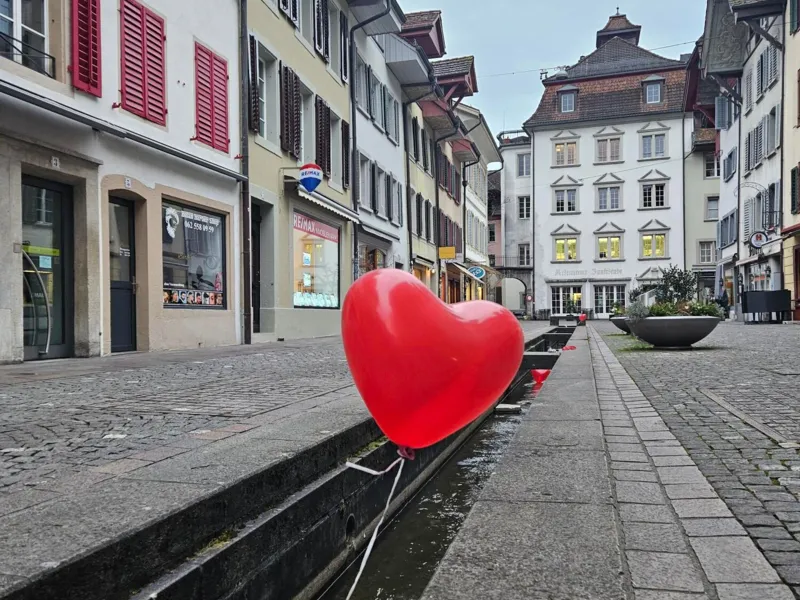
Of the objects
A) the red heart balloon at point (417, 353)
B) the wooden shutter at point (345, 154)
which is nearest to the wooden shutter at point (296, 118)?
the wooden shutter at point (345, 154)

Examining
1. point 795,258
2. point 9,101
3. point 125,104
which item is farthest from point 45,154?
point 795,258

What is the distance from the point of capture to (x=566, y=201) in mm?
43562

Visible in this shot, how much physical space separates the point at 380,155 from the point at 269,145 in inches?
309

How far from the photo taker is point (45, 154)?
797cm

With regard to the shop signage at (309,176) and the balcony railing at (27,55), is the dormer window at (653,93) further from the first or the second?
the balcony railing at (27,55)

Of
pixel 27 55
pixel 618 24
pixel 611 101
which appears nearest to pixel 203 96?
pixel 27 55

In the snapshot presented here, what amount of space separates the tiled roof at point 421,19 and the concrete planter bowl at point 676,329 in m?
17.6

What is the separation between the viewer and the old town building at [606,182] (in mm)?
41375

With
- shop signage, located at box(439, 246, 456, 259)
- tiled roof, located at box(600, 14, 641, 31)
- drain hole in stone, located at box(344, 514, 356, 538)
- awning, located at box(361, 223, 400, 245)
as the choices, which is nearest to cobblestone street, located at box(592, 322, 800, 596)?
drain hole in stone, located at box(344, 514, 356, 538)

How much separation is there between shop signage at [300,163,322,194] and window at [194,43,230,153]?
2285 mm

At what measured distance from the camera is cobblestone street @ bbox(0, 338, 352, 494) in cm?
300

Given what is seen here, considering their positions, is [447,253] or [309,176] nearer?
[309,176]

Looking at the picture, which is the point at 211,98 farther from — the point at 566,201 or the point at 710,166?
the point at 710,166

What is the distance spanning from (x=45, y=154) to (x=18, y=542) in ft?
24.3
